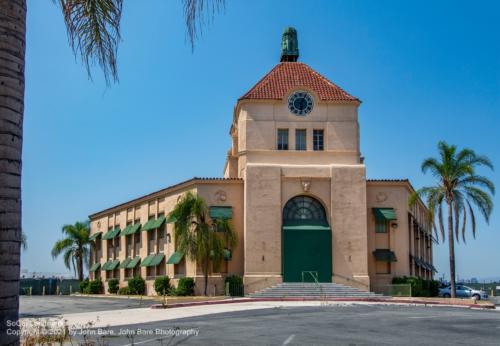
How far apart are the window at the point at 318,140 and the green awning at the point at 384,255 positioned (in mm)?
7857

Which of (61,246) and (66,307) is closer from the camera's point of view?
(66,307)

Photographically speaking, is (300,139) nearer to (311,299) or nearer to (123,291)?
(311,299)

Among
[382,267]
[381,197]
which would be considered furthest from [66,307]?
[381,197]

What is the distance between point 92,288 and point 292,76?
2678 centimetres

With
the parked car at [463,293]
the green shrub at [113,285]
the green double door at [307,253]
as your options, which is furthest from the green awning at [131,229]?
the parked car at [463,293]

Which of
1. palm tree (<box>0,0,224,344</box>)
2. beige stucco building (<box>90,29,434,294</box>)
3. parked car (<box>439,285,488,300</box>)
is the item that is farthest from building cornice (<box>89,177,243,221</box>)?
palm tree (<box>0,0,224,344</box>)

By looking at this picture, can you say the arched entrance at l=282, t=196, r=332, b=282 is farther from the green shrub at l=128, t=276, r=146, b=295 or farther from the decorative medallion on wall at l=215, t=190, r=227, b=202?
the green shrub at l=128, t=276, r=146, b=295

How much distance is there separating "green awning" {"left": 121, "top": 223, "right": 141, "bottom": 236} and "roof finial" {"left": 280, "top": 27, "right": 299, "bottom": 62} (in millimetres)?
17392

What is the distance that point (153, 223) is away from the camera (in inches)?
1940

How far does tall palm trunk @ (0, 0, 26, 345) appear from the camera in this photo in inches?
262

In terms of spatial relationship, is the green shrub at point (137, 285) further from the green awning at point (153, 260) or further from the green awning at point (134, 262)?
the green awning at point (134, 262)

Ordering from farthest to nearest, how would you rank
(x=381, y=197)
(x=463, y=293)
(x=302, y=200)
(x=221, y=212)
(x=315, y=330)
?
(x=463, y=293) → (x=381, y=197) → (x=302, y=200) → (x=221, y=212) → (x=315, y=330)

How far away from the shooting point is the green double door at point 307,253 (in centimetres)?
4259

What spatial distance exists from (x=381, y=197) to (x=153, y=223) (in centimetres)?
1673
